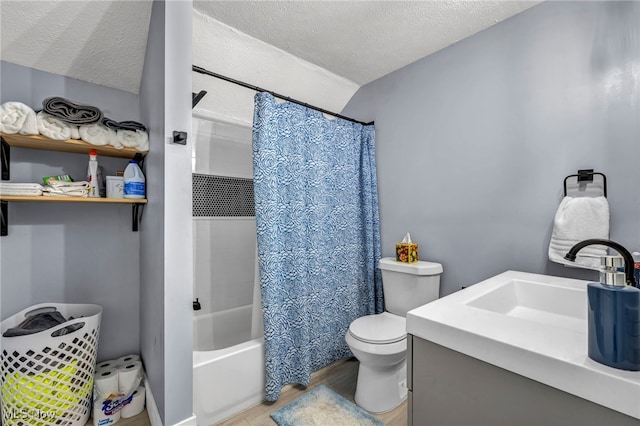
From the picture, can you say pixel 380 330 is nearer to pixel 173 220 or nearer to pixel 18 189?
pixel 173 220

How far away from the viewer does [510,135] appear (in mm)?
1667

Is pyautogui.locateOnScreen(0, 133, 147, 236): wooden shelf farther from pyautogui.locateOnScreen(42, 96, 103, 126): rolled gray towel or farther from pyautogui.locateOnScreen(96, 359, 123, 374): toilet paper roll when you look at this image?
pyautogui.locateOnScreen(96, 359, 123, 374): toilet paper roll

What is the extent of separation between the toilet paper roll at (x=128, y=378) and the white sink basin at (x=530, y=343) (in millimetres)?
1640

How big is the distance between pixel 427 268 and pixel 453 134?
0.94m

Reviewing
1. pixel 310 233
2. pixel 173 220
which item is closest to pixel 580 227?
pixel 310 233

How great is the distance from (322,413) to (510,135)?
76.6 inches

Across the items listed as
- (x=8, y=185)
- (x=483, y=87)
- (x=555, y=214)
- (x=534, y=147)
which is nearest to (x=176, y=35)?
(x=8, y=185)

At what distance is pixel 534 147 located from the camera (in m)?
1.58

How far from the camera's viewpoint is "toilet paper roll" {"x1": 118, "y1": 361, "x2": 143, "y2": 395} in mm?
1552

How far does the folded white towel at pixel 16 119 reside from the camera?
1.23m

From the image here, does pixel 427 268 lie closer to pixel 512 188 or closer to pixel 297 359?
pixel 512 188

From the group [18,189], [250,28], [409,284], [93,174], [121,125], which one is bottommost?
[409,284]

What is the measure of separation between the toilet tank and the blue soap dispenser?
125 cm

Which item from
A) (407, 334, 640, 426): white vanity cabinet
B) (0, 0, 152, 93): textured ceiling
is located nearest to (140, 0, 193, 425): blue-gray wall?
(0, 0, 152, 93): textured ceiling
